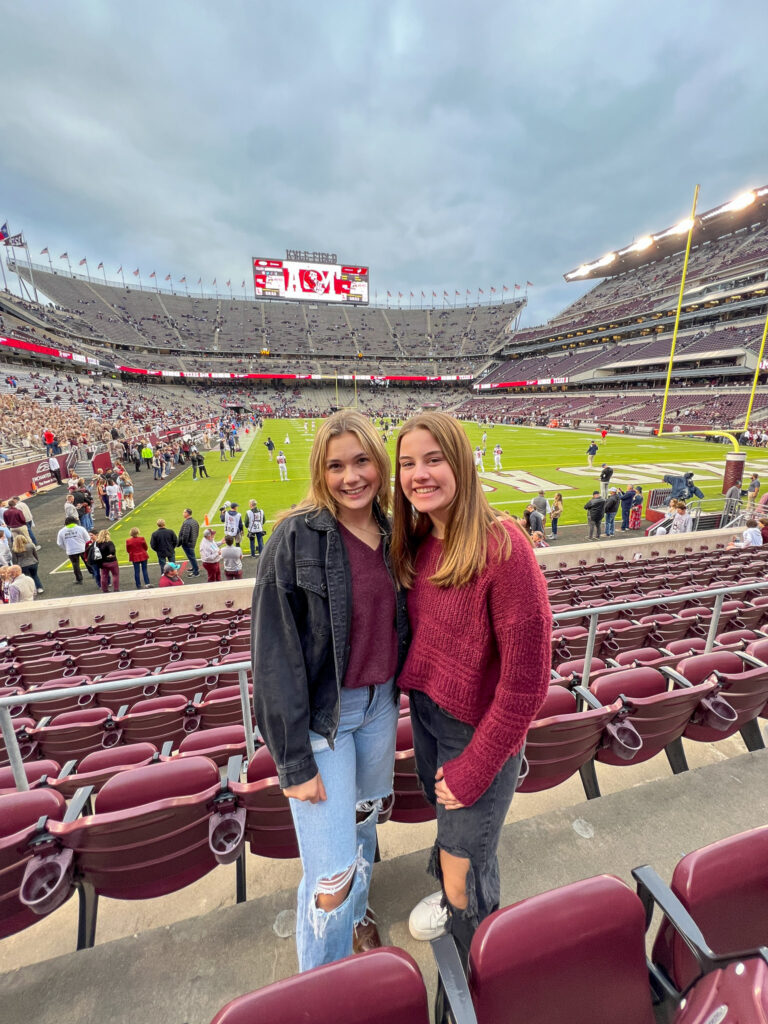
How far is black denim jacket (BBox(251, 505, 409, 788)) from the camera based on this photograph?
152cm

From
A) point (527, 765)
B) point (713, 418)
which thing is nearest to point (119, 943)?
point (527, 765)

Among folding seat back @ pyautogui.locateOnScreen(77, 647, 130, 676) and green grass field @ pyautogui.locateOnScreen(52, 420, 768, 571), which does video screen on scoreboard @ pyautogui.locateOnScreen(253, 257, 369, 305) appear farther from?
folding seat back @ pyautogui.locateOnScreen(77, 647, 130, 676)

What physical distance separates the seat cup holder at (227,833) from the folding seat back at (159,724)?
1.98 metres

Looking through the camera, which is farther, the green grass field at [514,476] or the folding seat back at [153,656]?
the green grass field at [514,476]

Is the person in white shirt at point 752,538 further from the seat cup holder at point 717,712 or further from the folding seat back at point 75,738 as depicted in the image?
the folding seat back at point 75,738

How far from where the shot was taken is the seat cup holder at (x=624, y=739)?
2.61 m

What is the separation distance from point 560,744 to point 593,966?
47.1 inches

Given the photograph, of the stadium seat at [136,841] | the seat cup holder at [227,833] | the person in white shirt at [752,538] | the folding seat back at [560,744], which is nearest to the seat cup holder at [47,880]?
the stadium seat at [136,841]

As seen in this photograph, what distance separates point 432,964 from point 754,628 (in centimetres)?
632

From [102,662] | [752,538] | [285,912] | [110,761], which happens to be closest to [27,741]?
[110,761]

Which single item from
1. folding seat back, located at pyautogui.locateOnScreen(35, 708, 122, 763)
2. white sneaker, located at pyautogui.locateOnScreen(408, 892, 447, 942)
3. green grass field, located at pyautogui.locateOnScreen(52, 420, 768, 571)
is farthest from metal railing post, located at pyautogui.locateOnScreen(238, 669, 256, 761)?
green grass field, located at pyautogui.locateOnScreen(52, 420, 768, 571)

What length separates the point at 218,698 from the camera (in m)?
4.07

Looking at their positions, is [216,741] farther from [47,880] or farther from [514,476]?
[514,476]

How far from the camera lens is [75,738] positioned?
3568mm
